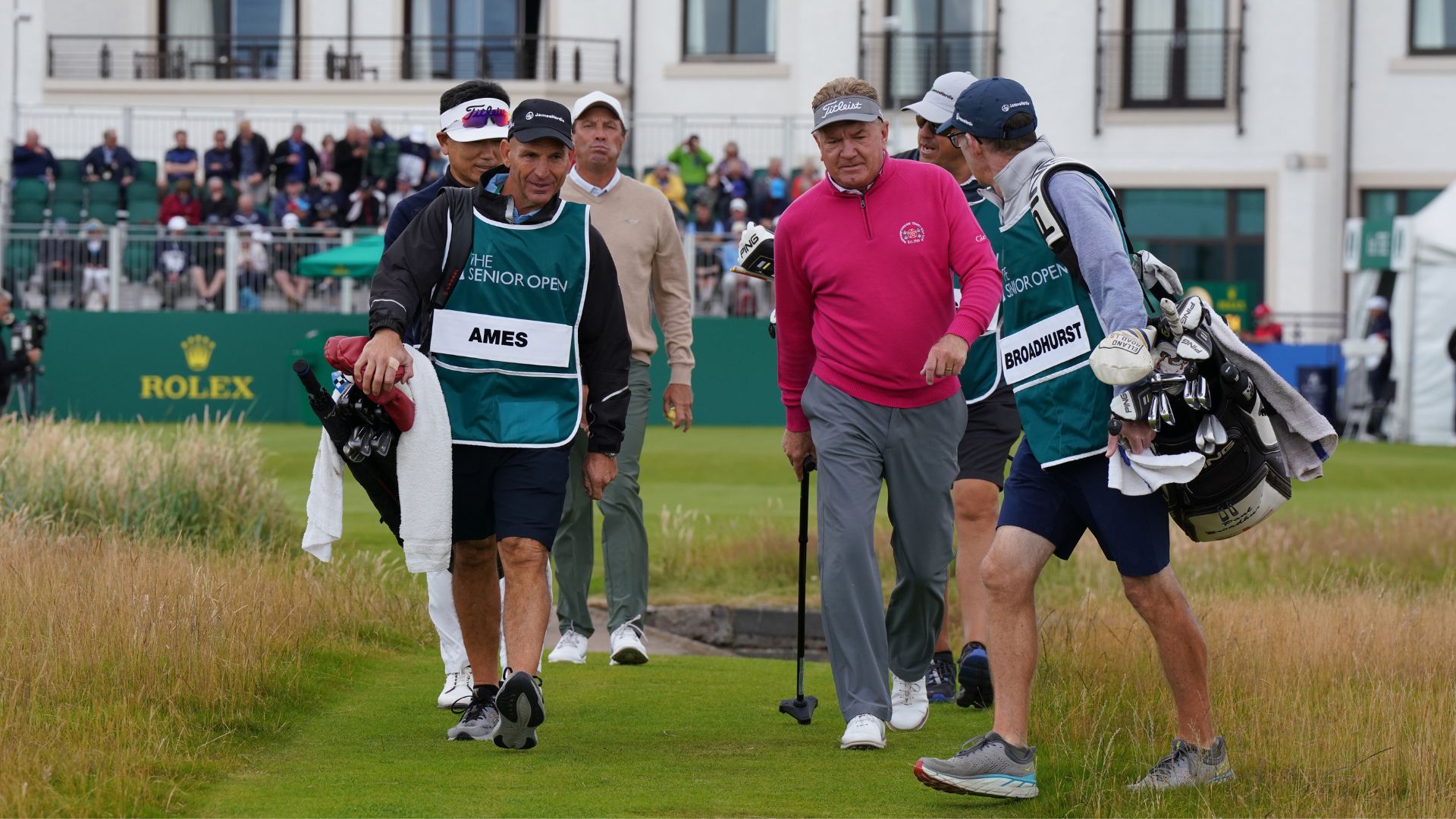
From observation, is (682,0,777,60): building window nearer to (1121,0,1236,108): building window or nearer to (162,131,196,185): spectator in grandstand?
(1121,0,1236,108): building window

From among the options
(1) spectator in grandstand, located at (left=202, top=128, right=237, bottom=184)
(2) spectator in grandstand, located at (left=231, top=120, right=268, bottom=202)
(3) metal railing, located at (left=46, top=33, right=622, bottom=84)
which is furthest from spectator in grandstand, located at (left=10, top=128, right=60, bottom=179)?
(3) metal railing, located at (left=46, top=33, right=622, bottom=84)

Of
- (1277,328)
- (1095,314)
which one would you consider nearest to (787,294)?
(1095,314)

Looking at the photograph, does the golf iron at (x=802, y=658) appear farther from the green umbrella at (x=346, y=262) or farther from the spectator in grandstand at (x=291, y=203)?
the spectator in grandstand at (x=291, y=203)

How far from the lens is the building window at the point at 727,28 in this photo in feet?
122

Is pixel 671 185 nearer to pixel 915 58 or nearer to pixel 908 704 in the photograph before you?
pixel 915 58

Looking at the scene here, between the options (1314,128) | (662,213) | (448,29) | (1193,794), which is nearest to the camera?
(1193,794)

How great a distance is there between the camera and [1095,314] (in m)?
5.84

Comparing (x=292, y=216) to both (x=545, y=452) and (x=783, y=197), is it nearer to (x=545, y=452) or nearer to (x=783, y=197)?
(x=783, y=197)

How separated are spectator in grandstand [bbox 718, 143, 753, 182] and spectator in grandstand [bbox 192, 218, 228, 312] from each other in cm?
749

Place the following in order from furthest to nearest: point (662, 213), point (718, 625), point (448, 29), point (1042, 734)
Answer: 1. point (448, 29)
2. point (718, 625)
3. point (662, 213)
4. point (1042, 734)

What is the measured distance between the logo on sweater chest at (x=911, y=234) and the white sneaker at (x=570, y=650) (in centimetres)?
280

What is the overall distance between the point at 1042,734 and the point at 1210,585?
5.24 meters

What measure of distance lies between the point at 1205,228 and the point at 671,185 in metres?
11.1

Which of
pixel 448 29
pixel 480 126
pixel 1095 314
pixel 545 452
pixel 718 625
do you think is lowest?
pixel 718 625
